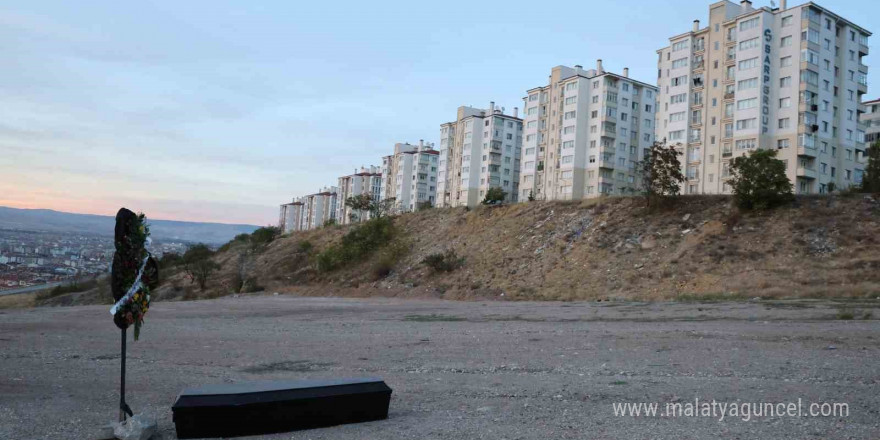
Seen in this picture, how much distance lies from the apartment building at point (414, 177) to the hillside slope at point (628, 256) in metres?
76.4

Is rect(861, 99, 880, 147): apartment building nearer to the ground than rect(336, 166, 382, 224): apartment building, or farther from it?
farther from it

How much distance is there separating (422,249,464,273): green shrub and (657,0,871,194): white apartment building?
34477mm

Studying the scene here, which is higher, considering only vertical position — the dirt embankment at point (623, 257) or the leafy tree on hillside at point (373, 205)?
the leafy tree on hillside at point (373, 205)

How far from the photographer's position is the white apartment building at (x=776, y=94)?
63.7 meters

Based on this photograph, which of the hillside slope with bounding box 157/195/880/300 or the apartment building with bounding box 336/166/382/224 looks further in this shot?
the apartment building with bounding box 336/166/382/224

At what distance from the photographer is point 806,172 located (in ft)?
207

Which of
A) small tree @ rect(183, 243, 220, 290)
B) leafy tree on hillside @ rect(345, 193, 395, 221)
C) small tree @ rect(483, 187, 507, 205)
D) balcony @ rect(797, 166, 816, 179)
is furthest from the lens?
small tree @ rect(483, 187, 507, 205)

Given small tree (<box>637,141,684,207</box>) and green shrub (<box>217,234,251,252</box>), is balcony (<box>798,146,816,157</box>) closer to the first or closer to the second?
small tree (<box>637,141,684,207</box>)

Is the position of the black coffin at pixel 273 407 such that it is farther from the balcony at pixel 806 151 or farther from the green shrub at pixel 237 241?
the green shrub at pixel 237 241

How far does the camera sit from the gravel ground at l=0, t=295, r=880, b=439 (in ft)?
23.5

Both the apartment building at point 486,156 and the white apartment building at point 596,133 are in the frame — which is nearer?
the white apartment building at point 596,133

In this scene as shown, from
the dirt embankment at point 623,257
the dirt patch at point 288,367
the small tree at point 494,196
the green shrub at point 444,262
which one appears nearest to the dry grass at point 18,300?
the dirt embankment at point 623,257

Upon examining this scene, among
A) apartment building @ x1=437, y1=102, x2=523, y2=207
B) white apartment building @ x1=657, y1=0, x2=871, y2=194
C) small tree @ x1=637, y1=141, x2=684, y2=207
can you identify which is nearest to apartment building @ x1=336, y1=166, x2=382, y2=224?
apartment building @ x1=437, y1=102, x2=523, y2=207

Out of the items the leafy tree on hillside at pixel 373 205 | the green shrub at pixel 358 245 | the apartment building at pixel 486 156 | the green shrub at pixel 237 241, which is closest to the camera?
the green shrub at pixel 358 245
